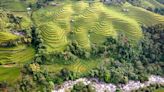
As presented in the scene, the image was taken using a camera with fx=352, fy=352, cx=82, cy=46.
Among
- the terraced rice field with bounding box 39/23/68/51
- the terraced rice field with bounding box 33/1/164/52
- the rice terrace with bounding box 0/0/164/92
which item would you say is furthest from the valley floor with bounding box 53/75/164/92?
the terraced rice field with bounding box 39/23/68/51

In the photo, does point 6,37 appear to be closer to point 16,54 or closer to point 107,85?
point 16,54

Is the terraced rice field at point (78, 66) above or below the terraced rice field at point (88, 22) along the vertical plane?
below

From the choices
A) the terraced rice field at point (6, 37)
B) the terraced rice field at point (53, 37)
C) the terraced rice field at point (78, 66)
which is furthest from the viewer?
the terraced rice field at point (53, 37)

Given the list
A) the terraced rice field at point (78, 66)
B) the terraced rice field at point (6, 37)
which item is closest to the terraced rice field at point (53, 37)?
the terraced rice field at point (78, 66)

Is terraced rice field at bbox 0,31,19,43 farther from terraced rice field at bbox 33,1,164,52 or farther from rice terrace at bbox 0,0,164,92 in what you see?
terraced rice field at bbox 33,1,164,52

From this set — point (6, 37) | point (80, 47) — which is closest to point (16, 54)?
point (6, 37)

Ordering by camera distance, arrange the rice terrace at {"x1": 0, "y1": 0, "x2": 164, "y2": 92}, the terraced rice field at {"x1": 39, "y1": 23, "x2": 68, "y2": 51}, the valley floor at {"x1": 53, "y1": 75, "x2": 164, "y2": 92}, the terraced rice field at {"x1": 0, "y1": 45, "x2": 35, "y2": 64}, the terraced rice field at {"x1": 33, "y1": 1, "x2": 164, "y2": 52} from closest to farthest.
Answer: the rice terrace at {"x1": 0, "y1": 0, "x2": 164, "y2": 92}, the valley floor at {"x1": 53, "y1": 75, "x2": 164, "y2": 92}, the terraced rice field at {"x1": 0, "y1": 45, "x2": 35, "y2": 64}, the terraced rice field at {"x1": 39, "y1": 23, "x2": 68, "y2": 51}, the terraced rice field at {"x1": 33, "y1": 1, "x2": 164, "y2": 52}

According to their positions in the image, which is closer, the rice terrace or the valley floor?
the rice terrace

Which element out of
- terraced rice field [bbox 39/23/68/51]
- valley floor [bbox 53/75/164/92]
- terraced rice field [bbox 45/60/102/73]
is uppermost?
terraced rice field [bbox 39/23/68/51]

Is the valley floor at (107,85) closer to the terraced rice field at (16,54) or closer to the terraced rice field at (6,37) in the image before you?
the terraced rice field at (16,54)
